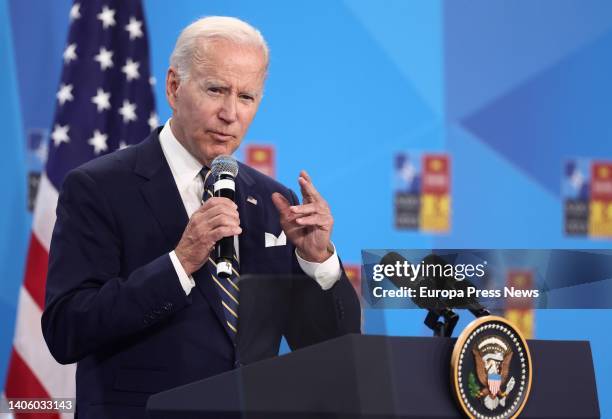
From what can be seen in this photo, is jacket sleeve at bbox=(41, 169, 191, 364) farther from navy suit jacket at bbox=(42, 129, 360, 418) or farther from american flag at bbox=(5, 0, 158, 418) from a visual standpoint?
american flag at bbox=(5, 0, 158, 418)

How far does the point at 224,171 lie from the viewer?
186 cm

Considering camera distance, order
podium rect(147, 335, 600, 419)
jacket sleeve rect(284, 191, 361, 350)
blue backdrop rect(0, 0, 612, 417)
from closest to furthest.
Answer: podium rect(147, 335, 600, 419) → jacket sleeve rect(284, 191, 361, 350) → blue backdrop rect(0, 0, 612, 417)

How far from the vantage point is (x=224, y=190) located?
5.87ft

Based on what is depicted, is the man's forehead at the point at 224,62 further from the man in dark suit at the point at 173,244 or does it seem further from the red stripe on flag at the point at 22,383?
the red stripe on flag at the point at 22,383

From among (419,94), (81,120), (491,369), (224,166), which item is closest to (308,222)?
(224,166)

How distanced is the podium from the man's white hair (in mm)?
1088

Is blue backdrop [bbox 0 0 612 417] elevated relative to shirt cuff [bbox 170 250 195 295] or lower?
elevated

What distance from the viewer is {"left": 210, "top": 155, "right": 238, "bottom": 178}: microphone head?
187 cm

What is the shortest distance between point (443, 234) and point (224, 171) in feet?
9.48

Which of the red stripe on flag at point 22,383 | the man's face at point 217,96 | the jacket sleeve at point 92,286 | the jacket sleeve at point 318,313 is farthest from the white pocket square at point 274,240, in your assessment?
the red stripe on flag at point 22,383

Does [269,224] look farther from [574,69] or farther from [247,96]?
[574,69]

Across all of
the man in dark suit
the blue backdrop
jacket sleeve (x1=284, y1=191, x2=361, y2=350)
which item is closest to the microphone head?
the man in dark suit

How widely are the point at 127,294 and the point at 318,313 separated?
51 centimetres

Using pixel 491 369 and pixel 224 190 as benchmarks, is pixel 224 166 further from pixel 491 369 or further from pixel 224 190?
pixel 491 369
